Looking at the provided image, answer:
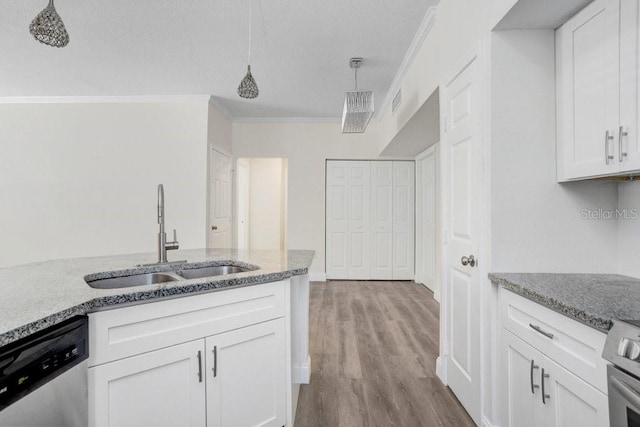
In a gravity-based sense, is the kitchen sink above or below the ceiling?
below

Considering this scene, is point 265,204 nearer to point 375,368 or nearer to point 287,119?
point 287,119

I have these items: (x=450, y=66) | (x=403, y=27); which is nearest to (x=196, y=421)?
(x=450, y=66)

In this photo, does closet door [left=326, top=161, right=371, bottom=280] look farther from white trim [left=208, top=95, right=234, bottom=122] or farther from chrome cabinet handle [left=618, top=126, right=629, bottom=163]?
chrome cabinet handle [left=618, top=126, right=629, bottom=163]

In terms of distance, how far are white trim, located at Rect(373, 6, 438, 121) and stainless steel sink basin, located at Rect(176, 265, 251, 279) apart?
2.37 meters

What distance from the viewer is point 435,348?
2732mm

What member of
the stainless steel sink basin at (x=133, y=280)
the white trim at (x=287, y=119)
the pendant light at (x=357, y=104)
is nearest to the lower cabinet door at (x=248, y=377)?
the stainless steel sink basin at (x=133, y=280)

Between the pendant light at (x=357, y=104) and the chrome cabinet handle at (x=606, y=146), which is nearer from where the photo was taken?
the chrome cabinet handle at (x=606, y=146)

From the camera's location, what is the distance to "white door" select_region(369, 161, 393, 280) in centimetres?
536

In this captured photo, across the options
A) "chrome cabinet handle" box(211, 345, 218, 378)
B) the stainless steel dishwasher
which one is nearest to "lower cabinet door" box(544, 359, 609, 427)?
"chrome cabinet handle" box(211, 345, 218, 378)

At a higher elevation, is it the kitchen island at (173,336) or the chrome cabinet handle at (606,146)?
the chrome cabinet handle at (606,146)

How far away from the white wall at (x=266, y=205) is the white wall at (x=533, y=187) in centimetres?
598

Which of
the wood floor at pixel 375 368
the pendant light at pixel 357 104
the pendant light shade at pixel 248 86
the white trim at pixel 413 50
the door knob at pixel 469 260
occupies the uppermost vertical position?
the white trim at pixel 413 50

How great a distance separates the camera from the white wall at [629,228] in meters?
1.49

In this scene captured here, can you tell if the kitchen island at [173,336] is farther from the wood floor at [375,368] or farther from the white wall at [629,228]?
the white wall at [629,228]
